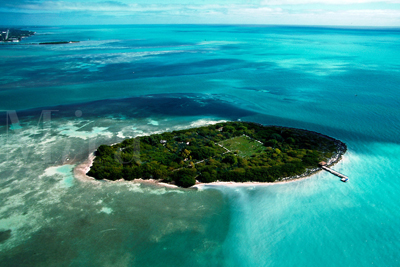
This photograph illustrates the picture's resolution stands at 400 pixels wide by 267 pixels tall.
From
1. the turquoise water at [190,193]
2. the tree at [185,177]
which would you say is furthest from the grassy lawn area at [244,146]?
the tree at [185,177]

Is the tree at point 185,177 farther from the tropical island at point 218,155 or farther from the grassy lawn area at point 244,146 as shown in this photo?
the grassy lawn area at point 244,146

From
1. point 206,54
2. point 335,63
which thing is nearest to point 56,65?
point 206,54

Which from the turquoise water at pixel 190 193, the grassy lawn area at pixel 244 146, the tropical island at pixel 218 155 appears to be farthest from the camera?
the grassy lawn area at pixel 244 146

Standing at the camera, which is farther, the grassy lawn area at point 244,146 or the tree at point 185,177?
the grassy lawn area at point 244,146

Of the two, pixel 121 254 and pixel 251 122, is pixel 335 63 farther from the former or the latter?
pixel 121 254

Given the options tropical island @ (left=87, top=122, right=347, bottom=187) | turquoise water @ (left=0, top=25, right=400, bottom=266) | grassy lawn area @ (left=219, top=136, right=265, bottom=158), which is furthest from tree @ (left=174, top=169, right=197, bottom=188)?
grassy lawn area @ (left=219, top=136, right=265, bottom=158)

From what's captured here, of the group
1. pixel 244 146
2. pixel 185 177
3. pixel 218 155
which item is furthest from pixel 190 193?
pixel 244 146

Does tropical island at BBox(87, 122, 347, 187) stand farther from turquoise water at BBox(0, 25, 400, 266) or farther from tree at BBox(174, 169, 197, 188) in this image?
turquoise water at BBox(0, 25, 400, 266)
